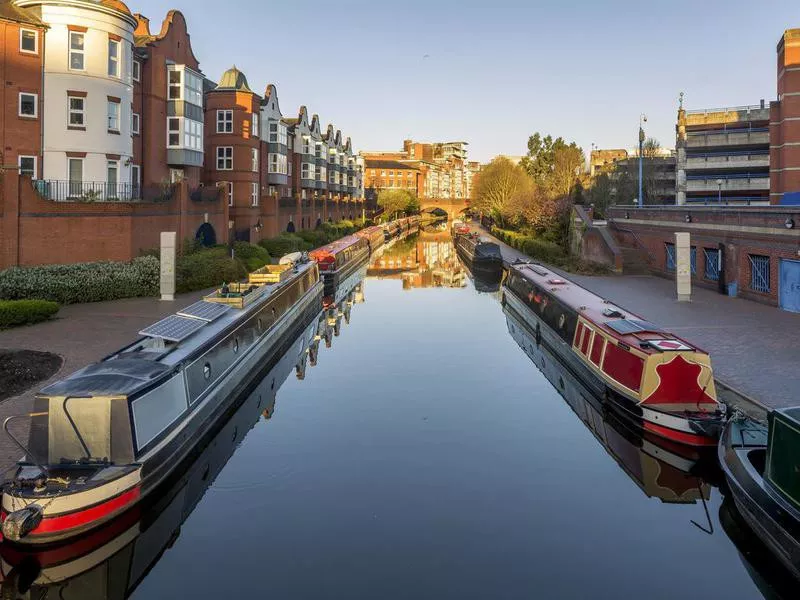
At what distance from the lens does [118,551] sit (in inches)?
355

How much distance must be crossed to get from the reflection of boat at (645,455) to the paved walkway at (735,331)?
211 cm

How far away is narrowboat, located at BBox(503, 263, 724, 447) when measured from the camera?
12211 mm

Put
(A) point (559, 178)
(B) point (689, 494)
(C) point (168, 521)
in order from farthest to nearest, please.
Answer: (A) point (559, 178), (B) point (689, 494), (C) point (168, 521)

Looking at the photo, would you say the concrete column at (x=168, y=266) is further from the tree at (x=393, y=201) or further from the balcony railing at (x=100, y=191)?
the tree at (x=393, y=201)

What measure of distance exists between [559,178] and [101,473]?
184ft

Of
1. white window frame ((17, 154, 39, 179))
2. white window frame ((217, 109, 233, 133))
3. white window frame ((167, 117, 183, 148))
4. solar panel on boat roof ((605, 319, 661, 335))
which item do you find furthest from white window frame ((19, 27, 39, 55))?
solar panel on boat roof ((605, 319, 661, 335))

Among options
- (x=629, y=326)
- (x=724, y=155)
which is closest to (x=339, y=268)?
(x=629, y=326)

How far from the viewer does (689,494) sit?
1094 cm

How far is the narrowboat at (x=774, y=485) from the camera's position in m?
8.37

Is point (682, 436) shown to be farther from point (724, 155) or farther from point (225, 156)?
point (724, 155)

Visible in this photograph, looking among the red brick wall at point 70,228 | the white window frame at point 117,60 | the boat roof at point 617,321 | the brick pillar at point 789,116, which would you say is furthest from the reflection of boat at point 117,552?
the brick pillar at point 789,116

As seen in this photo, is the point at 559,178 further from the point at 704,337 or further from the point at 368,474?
the point at 368,474

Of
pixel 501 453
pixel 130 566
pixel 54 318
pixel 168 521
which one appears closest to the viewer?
pixel 130 566

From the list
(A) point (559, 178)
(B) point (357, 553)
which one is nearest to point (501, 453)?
(B) point (357, 553)
